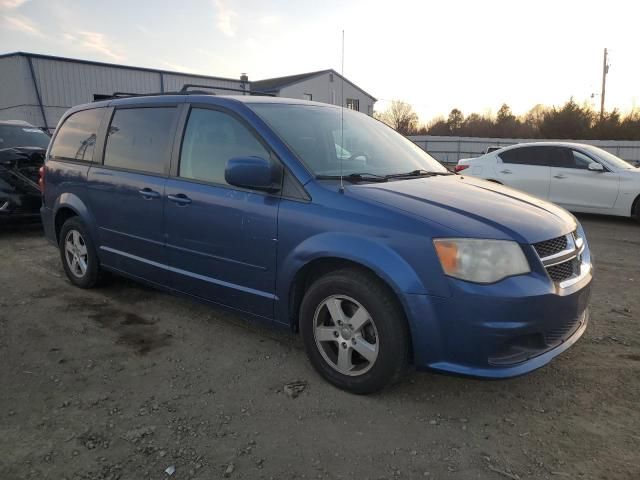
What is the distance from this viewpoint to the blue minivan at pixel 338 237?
103 inches

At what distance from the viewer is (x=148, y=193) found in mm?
3947

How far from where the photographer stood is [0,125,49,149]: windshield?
788 cm

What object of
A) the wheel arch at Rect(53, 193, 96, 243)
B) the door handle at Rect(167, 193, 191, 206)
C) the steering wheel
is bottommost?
the wheel arch at Rect(53, 193, 96, 243)

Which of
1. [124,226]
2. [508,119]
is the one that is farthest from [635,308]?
[508,119]

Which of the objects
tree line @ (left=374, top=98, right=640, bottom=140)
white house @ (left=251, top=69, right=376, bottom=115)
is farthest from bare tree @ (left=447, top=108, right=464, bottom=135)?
white house @ (left=251, top=69, right=376, bottom=115)

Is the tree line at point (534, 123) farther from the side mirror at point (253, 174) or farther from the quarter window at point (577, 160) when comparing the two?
the side mirror at point (253, 174)

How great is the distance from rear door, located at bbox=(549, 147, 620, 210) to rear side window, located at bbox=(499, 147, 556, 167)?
0.16 meters

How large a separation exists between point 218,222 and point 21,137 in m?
6.40

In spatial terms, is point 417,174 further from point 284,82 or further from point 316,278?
point 284,82

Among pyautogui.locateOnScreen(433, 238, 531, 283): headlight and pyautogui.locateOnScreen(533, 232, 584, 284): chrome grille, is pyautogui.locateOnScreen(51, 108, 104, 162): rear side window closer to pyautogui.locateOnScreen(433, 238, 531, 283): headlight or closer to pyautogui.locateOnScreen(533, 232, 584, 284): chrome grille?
pyautogui.locateOnScreen(433, 238, 531, 283): headlight

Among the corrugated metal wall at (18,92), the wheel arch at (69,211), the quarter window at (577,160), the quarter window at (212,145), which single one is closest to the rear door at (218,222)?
the quarter window at (212,145)

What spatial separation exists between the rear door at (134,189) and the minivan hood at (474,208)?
171 centimetres

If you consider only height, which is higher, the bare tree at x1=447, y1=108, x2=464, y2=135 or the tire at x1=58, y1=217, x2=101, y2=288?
the bare tree at x1=447, y1=108, x2=464, y2=135

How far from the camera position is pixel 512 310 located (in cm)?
256
